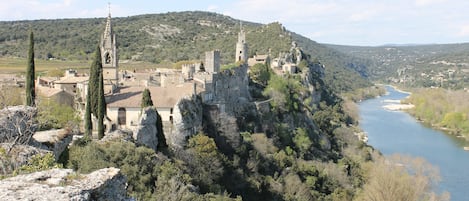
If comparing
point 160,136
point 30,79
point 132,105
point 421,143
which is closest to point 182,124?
point 160,136

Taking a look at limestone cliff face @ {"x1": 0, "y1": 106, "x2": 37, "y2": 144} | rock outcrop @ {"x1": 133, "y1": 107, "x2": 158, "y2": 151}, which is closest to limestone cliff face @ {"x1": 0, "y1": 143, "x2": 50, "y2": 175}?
limestone cliff face @ {"x1": 0, "y1": 106, "x2": 37, "y2": 144}

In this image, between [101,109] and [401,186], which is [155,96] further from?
[401,186]

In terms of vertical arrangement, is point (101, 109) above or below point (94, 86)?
below

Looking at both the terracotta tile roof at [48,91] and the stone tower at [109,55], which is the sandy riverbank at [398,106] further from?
the terracotta tile roof at [48,91]

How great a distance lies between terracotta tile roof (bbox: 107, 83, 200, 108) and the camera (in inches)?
1141

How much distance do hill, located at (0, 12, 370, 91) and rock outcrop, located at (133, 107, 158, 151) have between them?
143 ft

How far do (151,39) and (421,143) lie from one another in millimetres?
53971

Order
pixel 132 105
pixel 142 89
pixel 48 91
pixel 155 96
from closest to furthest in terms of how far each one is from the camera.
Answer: pixel 132 105
pixel 155 96
pixel 142 89
pixel 48 91

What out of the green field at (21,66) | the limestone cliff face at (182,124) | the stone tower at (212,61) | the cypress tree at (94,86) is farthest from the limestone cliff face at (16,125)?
the green field at (21,66)

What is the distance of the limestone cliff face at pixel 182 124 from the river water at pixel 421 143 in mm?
21300

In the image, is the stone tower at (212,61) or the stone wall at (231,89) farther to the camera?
the stone tower at (212,61)

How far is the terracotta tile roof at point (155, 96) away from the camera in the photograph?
95.1ft

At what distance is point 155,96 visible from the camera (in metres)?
30.1

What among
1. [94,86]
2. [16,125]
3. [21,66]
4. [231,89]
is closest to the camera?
[16,125]
